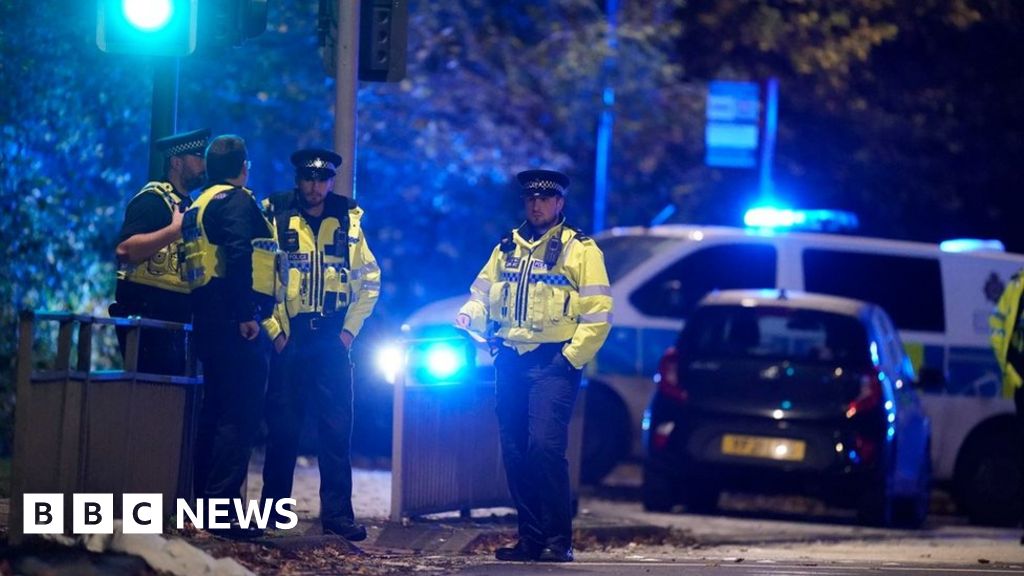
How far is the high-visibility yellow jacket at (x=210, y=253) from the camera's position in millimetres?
9328

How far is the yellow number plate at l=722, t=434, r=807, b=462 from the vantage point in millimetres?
14008

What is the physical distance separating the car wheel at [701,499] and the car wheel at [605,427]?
3.89ft

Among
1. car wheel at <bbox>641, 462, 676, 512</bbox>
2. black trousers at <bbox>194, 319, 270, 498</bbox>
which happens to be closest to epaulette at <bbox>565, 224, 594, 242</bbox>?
black trousers at <bbox>194, 319, 270, 498</bbox>

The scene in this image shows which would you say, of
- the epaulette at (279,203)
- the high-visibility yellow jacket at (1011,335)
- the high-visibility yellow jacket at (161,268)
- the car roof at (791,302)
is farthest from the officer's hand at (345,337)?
the car roof at (791,302)

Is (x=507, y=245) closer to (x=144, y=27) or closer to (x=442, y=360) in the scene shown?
(x=442, y=360)

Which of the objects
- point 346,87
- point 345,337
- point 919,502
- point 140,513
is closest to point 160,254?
point 345,337

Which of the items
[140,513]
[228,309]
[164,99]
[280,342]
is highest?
[164,99]

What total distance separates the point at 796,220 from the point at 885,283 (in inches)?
34.2

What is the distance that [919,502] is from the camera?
14.8 metres

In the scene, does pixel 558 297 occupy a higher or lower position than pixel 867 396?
higher

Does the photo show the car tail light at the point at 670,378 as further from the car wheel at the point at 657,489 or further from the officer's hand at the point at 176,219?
the officer's hand at the point at 176,219

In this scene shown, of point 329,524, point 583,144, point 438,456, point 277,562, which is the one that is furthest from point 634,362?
point 583,144

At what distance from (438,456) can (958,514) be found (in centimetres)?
738

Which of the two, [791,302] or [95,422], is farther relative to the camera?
[791,302]
